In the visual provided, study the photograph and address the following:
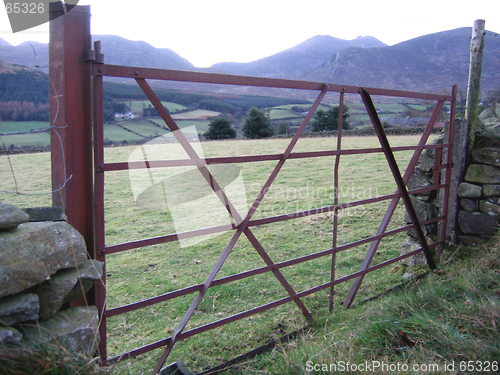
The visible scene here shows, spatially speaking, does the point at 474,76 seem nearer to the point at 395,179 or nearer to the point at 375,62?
the point at 395,179

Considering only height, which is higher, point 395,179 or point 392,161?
point 392,161

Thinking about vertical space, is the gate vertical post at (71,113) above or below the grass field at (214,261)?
above

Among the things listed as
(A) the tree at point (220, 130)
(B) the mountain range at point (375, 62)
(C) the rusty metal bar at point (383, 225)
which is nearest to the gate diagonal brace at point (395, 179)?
(C) the rusty metal bar at point (383, 225)

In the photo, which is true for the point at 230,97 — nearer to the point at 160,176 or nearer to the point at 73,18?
the point at 160,176

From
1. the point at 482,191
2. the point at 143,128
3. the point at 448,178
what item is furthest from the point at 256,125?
the point at 482,191

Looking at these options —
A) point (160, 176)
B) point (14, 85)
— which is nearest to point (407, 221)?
point (14, 85)

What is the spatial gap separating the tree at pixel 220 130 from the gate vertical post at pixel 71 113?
12.0 metres

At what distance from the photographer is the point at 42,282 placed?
5.66 feet

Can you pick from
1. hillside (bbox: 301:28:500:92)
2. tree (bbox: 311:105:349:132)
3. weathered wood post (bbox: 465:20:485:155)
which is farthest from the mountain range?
weathered wood post (bbox: 465:20:485:155)

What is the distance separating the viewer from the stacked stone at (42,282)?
5.07 ft

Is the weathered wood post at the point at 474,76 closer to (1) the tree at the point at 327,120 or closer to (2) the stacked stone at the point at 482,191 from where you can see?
(2) the stacked stone at the point at 482,191

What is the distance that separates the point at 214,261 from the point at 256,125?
946cm

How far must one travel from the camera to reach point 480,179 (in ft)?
15.1

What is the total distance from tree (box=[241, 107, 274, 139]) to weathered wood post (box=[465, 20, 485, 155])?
29.6 ft
